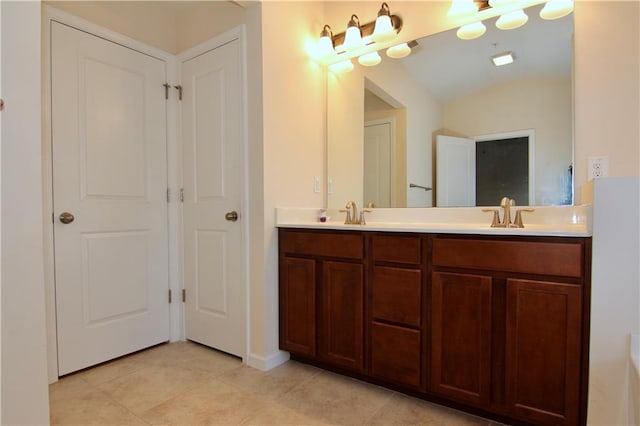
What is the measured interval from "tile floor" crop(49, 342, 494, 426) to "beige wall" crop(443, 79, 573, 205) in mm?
1223

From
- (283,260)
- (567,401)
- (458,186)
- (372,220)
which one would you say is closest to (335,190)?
(372,220)

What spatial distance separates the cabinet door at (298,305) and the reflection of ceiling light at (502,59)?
1.54 meters

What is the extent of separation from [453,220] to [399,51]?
1144 mm

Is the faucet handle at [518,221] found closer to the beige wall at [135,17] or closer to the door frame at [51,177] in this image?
the door frame at [51,177]

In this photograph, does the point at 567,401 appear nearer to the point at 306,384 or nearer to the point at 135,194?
the point at 306,384

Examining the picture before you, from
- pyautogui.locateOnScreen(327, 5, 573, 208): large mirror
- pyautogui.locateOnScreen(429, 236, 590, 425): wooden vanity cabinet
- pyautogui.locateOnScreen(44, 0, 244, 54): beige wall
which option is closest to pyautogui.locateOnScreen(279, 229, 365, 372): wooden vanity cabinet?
pyautogui.locateOnScreen(429, 236, 590, 425): wooden vanity cabinet

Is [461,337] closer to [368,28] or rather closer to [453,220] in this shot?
[453,220]

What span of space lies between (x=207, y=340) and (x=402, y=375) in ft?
4.52

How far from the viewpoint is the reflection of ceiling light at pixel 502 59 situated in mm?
1874

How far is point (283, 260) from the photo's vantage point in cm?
209

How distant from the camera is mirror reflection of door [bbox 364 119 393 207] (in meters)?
2.29

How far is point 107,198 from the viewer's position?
213 cm

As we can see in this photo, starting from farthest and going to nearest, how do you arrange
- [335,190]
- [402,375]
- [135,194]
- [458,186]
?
[335,190]
[135,194]
[458,186]
[402,375]

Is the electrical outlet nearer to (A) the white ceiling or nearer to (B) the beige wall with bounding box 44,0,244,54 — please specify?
(A) the white ceiling
